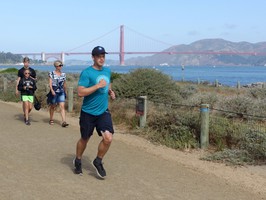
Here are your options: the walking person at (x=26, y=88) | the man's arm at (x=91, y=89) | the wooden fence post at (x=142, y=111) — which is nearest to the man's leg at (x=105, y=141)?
the man's arm at (x=91, y=89)

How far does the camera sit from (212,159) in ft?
23.1

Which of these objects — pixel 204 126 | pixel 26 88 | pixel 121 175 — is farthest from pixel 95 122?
pixel 26 88

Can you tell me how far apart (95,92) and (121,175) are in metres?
1.29

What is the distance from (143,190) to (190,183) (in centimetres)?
79

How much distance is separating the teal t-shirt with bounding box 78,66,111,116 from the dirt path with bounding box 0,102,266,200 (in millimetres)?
964

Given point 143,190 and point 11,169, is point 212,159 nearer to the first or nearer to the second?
point 143,190

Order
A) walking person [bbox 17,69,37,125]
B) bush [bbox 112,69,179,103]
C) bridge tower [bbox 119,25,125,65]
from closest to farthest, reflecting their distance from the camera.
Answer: walking person [bbox 17,69,37,125] < bush [bbox 112,69,179,103] < bridge tower [bbox 119,25,125,65]

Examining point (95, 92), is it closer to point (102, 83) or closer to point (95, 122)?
point (102, 83)

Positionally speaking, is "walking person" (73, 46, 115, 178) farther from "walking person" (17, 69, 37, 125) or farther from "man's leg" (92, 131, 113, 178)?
"walking person" (17, 69, 37, 125)

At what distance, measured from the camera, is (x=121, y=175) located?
5914 mm

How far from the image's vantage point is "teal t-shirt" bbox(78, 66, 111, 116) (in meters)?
5.47

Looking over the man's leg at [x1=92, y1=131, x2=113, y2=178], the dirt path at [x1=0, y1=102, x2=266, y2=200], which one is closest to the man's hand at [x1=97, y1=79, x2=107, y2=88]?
the man's leg at [x1=92, y1=131, x2=113, y2=178]

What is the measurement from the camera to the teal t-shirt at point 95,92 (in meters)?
5.47

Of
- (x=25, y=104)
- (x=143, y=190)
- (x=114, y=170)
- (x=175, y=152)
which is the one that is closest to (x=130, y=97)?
(x=25, y=104)
